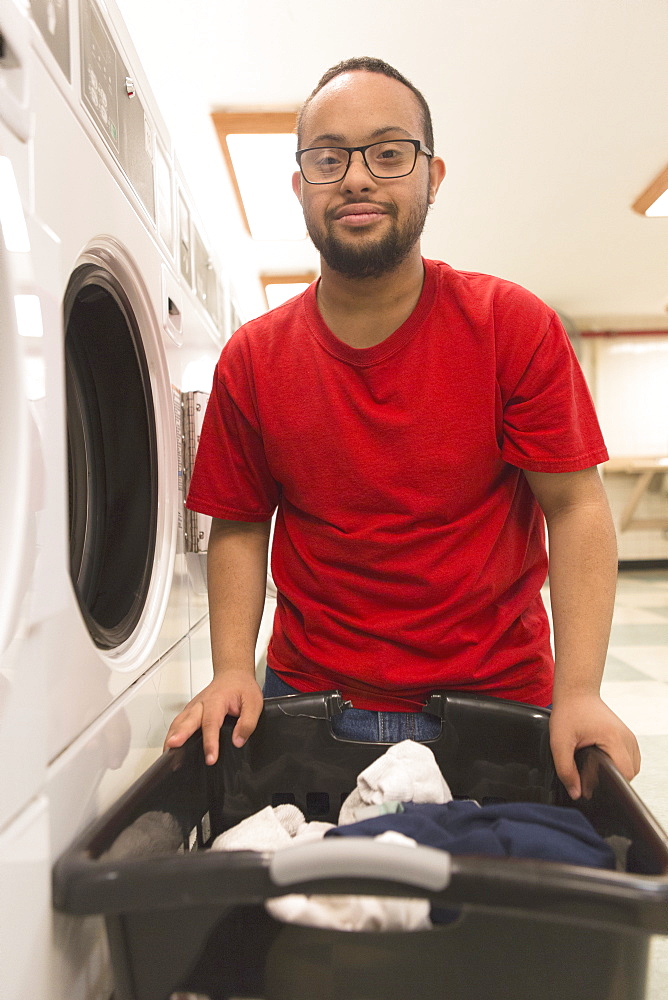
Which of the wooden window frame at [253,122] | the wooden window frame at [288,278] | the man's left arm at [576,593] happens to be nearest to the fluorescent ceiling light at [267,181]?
the wooden window frame at [253,122]

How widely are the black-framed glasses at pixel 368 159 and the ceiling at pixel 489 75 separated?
134cm

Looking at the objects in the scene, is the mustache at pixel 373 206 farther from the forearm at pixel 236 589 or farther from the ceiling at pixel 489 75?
the ceiling at pixel 489 75

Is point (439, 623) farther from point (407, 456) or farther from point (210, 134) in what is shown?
point (210, 134)

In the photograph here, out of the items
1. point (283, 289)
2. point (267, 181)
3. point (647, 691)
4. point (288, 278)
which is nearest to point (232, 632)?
point (647, 691)

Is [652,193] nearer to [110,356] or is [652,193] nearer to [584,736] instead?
[110,356]

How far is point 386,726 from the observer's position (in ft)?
3.34

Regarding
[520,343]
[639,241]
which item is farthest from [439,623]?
[639,241]

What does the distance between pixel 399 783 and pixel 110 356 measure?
0.72 metres

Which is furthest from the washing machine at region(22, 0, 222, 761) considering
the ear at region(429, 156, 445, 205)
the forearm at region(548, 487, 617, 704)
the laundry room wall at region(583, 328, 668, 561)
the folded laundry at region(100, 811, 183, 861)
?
the laundry room wall at region(583, 328, 668, 561)

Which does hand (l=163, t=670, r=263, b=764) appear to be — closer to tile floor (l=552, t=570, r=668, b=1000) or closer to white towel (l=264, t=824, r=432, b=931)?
white towel (l=264, t=824, r=432, b=931)

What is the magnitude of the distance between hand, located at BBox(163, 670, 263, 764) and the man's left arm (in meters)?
0.37

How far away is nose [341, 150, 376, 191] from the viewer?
0.97 meters

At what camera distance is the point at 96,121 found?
0.87 metres

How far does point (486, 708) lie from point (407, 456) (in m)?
0.35
